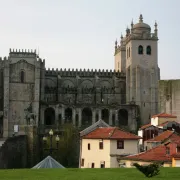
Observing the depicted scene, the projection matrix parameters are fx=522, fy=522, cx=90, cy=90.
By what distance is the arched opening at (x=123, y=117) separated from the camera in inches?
3893

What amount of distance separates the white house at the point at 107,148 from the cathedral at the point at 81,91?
101 feet

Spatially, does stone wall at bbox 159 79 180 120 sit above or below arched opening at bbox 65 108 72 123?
above

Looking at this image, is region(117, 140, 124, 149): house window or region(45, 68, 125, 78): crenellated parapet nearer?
region(117, 140, 124, 149): house window

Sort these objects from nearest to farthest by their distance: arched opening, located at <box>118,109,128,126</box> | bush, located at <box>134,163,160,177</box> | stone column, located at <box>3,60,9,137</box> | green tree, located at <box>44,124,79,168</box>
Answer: bush, located at <box>134,163,160,177</box>, green tree, located at <box>44,124,79,168</box>, stone column, located at <box>3,60,9,137</box>, arched opening, located at <box>118,109,128,126</box>

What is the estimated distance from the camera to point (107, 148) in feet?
163

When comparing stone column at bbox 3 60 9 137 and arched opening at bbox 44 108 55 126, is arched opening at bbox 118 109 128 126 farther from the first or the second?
stone column at bbox 3 60 9 137

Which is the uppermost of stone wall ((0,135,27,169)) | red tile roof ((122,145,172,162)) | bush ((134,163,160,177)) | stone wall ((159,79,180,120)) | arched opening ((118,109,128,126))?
stone wall ((159,79,180,120))

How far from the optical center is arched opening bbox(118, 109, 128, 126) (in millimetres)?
98875

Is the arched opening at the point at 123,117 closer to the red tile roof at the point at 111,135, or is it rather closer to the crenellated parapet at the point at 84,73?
the crenellated parapet at the point at 84,73

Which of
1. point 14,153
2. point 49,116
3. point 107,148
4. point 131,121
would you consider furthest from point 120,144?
point 49,116

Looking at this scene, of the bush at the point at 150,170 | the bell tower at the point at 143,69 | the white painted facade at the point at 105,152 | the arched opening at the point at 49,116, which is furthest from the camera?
the bell tower at the point at 143,69

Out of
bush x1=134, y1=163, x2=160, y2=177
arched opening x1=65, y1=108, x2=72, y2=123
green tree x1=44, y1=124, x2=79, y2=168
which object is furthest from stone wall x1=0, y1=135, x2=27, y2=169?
bush x1=134, y1=163, x2=160, y2=177

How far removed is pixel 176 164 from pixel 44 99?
64839mm

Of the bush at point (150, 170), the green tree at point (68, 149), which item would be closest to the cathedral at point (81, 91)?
the green tree at point (68, 149)
